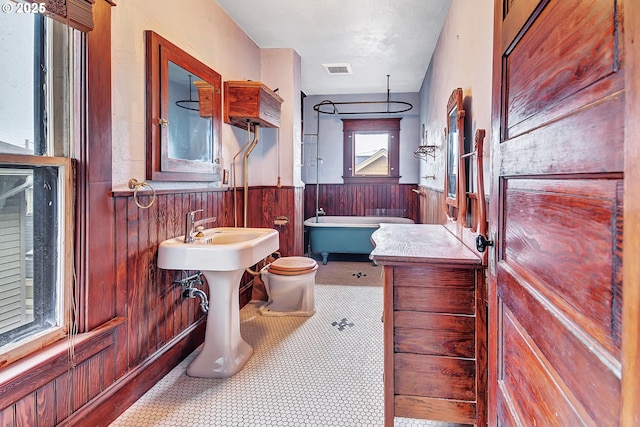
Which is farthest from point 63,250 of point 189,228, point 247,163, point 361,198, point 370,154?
point 370,154

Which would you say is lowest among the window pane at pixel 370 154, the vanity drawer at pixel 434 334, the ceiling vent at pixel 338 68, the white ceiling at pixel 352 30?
the vanity drawer at pixel 434 334

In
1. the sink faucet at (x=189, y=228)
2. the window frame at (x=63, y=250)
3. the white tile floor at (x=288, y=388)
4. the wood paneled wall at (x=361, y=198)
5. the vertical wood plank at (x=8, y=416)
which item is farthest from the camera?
the wood paneled wall at (x=361, y=198)

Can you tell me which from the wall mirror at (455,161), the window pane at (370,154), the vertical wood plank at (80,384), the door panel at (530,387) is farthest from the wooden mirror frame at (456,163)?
the window pane at (370,154)

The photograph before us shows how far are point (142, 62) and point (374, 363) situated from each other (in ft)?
7.04

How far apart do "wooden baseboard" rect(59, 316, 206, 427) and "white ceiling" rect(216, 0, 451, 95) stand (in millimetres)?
2446

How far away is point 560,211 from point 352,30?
305 centimetres

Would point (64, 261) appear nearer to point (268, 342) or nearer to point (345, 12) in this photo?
point (268, 342)

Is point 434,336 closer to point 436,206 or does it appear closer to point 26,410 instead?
point 26,410

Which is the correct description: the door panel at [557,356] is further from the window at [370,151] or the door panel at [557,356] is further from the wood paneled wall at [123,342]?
the window at [370,151]

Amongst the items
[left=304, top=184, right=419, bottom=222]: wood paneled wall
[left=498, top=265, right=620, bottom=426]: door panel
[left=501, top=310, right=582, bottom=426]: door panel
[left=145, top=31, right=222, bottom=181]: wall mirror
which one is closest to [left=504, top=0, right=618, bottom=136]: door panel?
[left=498, top=265, right=620, bottom=426]: door panel

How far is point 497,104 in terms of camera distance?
3.66 feet

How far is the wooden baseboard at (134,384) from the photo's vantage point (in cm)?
160

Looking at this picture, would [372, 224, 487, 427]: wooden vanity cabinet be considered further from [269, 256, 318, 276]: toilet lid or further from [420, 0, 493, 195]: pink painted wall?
[269, 256, 318, 276]: toilet lid

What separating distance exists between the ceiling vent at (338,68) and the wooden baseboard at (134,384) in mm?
3204
